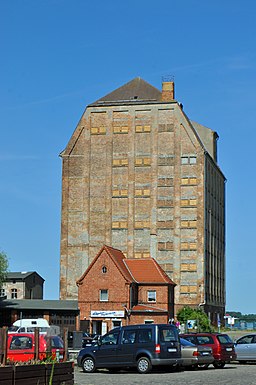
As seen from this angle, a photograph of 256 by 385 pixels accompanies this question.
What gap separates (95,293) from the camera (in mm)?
86188

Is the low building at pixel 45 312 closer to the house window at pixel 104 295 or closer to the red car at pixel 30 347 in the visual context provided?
the house window at pixel 104 295

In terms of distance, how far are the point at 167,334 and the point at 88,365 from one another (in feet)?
12.7

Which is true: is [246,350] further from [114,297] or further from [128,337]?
[114,297]

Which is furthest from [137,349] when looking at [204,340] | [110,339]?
[204,340]

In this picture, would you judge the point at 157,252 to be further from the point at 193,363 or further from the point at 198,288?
the point at 193,363

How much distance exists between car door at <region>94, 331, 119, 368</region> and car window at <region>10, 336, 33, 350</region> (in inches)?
207

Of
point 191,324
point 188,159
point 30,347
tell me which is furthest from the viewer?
point 188,159

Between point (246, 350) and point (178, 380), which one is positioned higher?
point (246, 350)

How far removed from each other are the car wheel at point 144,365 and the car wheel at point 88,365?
2228mm

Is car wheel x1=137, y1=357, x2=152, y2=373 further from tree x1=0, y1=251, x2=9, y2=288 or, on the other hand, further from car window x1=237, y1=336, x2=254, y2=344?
tree x1=0, y1=251, x2=9, y2=288

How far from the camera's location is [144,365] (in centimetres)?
3488

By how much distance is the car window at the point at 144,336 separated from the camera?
35.1 metres

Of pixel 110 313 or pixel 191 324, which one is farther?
pixel 191 324

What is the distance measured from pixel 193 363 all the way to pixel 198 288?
210ft
